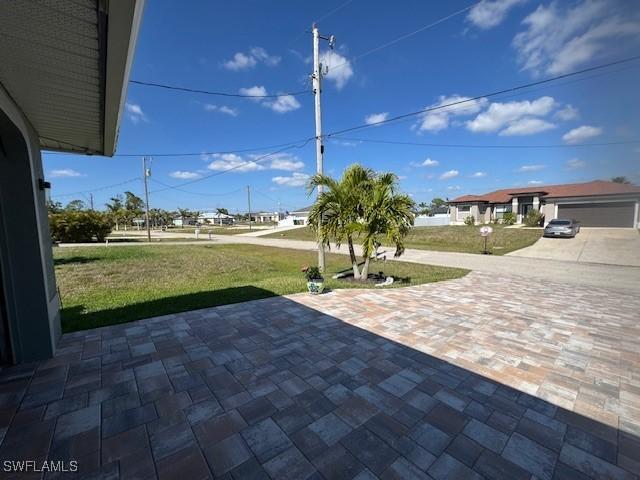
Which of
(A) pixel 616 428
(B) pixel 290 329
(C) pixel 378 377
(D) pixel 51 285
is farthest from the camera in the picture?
(B) pixel 290 329

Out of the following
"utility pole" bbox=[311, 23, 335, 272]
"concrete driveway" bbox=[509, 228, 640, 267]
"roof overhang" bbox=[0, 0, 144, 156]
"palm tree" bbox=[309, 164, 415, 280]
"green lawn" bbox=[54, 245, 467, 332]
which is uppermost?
"utility pole" bbox=[311, 23, 335, 272]

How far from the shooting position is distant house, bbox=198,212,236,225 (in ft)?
294

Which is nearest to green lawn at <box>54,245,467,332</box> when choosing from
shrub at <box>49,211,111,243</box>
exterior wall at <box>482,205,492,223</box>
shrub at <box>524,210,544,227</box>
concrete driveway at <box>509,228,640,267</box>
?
concrete driveway at <box>509,228,640,267</box>

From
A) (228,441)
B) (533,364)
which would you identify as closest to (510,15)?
(533,364)

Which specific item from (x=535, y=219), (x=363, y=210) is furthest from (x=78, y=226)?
(x=535, y=219)

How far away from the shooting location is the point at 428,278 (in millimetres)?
8406

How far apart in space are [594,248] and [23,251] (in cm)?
2152

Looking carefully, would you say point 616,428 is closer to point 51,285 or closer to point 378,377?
point 378,377

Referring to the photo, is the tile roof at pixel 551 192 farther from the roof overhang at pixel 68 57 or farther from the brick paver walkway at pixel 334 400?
the roof overhang at pixel 68 57

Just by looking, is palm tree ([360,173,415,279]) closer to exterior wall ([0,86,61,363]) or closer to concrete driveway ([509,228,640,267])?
exterior wall ([0,86,61,363])

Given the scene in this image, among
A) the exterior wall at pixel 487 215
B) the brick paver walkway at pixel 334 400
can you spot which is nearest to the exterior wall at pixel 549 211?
the exterior wall at pixel 487 215

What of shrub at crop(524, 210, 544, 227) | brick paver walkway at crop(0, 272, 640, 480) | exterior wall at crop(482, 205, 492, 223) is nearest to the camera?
brick paver walkway at crop(0, 272, 640, 480)

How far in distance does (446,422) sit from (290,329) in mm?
2404

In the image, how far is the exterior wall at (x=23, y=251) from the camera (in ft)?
9.60
